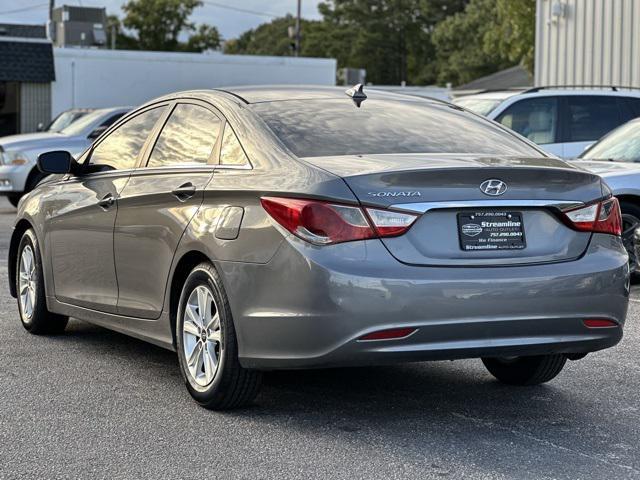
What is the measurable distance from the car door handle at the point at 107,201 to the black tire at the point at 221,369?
1073 millimetres

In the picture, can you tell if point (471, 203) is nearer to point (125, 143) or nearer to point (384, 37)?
point (125, 143)

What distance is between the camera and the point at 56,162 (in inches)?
284

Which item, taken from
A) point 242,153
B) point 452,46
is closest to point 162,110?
point 242,153

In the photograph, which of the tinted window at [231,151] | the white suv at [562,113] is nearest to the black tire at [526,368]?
the tinted window at [231,151]

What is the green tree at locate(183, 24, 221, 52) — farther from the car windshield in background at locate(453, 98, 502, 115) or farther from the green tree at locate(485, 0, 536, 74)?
the car windshield in background at locate(453, 98, 502, 115)

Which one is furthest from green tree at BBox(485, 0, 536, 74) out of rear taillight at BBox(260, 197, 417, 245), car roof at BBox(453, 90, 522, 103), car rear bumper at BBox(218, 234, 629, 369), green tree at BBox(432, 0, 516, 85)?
rear taillight at BBox(260, 197, 417, 245)

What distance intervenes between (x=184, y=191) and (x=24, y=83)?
31769mm

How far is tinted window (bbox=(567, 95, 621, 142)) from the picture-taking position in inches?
592

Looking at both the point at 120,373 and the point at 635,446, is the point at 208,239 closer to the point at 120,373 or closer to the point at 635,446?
the point at 120,373

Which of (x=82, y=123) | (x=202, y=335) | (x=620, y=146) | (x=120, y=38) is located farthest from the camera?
(x=120, y=38)

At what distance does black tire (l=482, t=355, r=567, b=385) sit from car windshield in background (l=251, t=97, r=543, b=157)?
1083 millimetres

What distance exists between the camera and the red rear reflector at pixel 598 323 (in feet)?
17.8

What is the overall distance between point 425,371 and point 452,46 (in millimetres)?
74645

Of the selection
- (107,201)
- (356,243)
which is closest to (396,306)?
(356,243)
